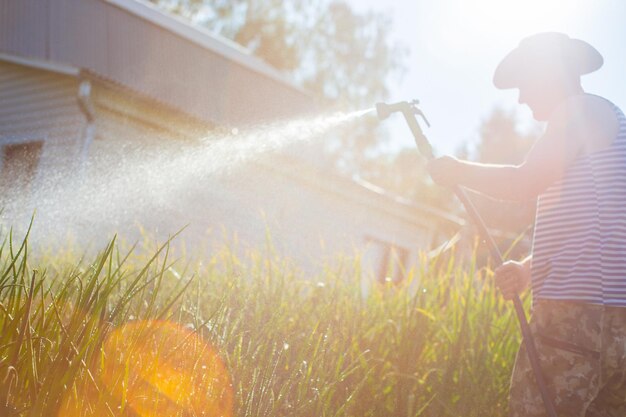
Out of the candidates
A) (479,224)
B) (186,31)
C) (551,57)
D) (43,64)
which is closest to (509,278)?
(479,224)

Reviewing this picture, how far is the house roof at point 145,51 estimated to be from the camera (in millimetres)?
11984

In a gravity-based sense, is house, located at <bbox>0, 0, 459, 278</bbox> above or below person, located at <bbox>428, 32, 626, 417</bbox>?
above

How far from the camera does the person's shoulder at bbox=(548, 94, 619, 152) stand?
247 centimetres

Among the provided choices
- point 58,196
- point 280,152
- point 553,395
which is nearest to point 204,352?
point 553,395

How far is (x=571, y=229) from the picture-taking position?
2500mm

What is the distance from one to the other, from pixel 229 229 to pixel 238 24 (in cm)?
2040

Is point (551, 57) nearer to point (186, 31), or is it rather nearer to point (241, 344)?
point (241, 344)

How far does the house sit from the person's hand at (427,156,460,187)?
4.86 meters

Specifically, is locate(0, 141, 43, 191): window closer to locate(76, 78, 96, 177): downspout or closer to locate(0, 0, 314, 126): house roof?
locate(76, 78, 96, 177): downspout

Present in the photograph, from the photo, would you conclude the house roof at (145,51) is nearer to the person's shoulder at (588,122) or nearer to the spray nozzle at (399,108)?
the spray nozzle at (399,108)

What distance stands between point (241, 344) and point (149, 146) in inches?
332

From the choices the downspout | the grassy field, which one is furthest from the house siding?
the grassy field

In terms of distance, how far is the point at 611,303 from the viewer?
7.87 ft

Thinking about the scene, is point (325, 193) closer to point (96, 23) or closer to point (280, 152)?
point (280, 152)
